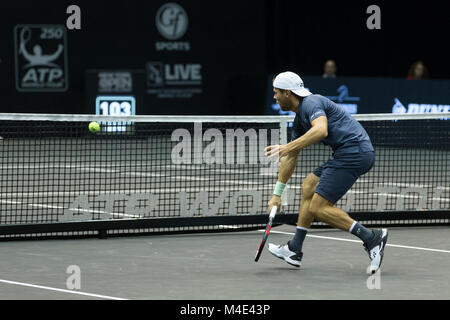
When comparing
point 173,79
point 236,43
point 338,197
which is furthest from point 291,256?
point 236,43

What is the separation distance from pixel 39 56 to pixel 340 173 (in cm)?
1458

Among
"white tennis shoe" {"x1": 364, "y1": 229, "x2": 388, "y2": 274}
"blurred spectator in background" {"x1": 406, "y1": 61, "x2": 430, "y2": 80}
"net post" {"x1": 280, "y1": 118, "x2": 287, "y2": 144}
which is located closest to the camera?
"white tennis shoe" {"x1": 364, "y1": 229, "x2": 388, "y2": 274}

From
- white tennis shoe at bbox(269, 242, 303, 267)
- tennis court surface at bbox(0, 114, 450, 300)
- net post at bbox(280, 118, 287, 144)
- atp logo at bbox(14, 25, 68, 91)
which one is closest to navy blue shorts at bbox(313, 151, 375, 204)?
white tennis shoe at bbox(269, 242, 303, 267)

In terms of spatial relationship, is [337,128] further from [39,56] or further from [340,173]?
[39,56]

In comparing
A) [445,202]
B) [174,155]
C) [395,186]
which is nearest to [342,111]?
[445,202]

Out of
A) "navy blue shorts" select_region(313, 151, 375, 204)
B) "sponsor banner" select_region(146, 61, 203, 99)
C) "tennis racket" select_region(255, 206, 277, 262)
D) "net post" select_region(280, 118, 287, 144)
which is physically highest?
"sponsor banner" select_region(146, 61, 203, 99)

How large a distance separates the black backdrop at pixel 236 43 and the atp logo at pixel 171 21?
0.18 m

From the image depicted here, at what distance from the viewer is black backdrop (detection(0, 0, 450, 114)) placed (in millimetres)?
22266

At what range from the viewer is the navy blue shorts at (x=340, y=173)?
8391 millimetres

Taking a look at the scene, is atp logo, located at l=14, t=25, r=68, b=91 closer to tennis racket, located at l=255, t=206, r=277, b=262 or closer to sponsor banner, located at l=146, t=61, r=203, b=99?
sponsor banner, located at l=146, t=61, r=203, b=99

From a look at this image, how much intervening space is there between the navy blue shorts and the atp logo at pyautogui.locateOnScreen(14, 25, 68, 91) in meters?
14.5

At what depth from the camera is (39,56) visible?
868 inches

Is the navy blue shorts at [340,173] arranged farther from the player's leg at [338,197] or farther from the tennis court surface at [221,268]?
the tennis court surface at [221,268]
